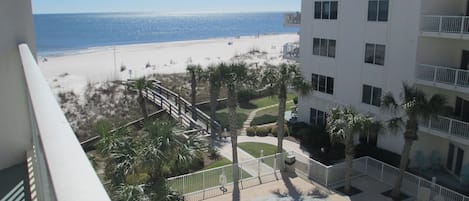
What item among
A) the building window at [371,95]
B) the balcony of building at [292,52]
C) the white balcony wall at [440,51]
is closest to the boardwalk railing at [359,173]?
the building window at [371,95]

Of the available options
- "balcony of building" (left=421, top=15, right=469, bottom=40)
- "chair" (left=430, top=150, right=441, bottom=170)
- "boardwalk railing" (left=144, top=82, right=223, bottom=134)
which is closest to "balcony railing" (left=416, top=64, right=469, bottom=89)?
"balcony of building" (left=421, top=15, right=469, bottom=40)

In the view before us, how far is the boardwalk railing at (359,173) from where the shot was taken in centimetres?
1877

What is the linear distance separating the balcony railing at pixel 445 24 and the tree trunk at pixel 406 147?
5236 millimetres

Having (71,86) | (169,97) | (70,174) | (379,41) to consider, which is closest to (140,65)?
(71,86)

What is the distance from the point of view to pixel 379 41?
76.0ft

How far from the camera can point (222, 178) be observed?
1858 centimetres

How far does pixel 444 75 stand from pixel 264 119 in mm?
13709

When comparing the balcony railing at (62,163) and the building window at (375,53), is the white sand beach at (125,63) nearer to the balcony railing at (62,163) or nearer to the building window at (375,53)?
the building window at (375,53)

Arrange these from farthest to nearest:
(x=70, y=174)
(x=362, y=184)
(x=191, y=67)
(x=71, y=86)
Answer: (x=71, y=86), (x=191, y=67), (x=362, y=184), (x=70, y=174)

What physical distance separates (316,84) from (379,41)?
6049 mm

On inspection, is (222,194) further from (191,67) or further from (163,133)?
(191,67)

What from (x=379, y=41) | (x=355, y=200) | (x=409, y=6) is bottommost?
(x=355, y=200)

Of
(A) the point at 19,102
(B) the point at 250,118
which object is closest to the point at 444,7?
(B) the point at 250,118

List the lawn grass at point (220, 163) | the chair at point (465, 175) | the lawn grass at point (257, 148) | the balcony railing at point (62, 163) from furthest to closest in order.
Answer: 1. the lawn grass at point (257, 148)
2. the lawn grass at point (220, 163)
3. the chair at point (465, 175)
4. the balcony railing at point (62, 163)
